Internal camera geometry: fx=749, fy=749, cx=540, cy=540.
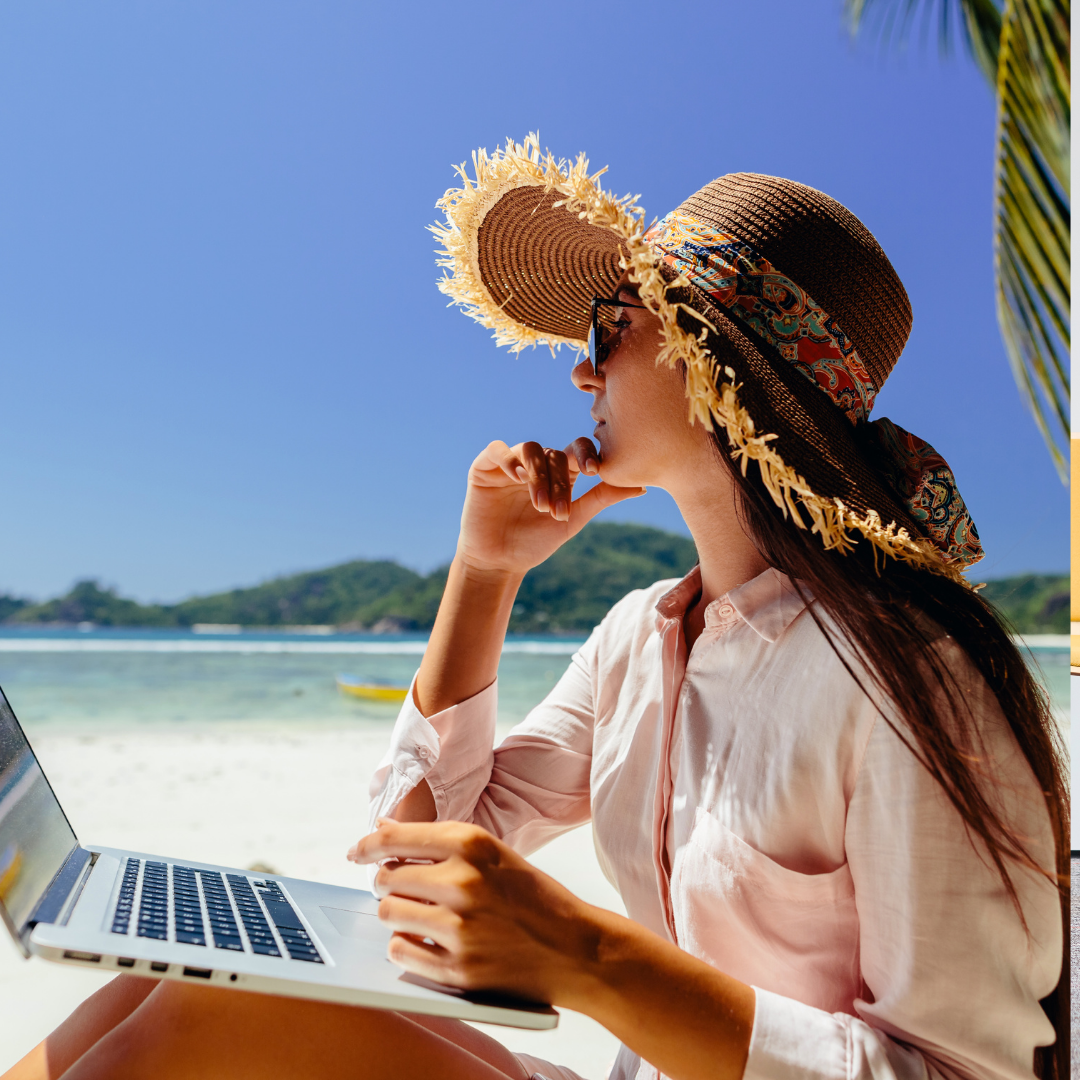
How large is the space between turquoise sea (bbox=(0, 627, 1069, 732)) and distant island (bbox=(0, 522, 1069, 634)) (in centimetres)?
104

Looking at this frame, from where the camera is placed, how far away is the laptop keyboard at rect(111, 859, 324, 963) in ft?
1.72

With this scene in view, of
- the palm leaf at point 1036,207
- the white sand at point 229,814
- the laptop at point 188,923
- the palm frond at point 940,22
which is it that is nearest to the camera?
the laptop at point 188,923

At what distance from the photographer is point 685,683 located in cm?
90

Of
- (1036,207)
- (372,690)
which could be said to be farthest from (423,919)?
(372,690)

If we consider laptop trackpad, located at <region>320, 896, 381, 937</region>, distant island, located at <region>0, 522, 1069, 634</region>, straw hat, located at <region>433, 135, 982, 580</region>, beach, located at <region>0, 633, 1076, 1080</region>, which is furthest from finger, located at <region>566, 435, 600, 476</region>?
distant island, located at <region>0, 522, 1069, 634</region>

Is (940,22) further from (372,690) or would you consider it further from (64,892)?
(372,690)

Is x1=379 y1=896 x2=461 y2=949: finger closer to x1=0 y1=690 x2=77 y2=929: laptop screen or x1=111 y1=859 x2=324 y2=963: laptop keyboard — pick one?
x1=111 y1=859 x2=324 y2=963: laptop keyboard

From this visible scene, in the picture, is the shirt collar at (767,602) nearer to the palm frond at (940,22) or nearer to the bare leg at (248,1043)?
the bare leg at (248,1043)

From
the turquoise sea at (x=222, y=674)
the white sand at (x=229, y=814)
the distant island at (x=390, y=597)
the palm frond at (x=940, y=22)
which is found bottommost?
the turquoise sea at (x=222, y=674)

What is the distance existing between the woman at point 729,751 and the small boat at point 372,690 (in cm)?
1226

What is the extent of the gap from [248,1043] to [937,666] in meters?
0.64

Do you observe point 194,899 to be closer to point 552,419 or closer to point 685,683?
point 685,683

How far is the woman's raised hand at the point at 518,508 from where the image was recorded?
3.51 feet

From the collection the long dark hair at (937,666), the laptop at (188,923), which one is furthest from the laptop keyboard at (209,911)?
the long dark hair at (937,666)
